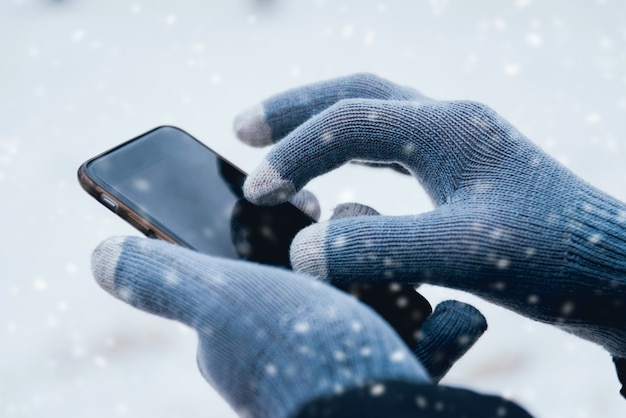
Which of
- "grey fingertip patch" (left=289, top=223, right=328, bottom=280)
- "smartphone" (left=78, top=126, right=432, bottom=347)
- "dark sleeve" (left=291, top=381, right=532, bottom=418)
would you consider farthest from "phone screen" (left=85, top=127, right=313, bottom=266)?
"dark sleeve" (left=291, top=381, right=532, bottom=418)

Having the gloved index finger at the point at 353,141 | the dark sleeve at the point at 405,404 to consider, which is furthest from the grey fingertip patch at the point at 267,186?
the dark sleeve at the point at 405,404

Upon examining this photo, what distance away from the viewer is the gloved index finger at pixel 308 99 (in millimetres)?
695

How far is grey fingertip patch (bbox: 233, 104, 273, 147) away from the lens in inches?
27.8

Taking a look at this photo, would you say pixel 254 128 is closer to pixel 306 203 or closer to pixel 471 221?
pixel 306 203

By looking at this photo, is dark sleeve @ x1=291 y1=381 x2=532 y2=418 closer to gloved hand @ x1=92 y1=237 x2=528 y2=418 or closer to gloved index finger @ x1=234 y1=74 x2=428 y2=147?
gloved hand @ x1=92 y1=237 x2=528 y2=418

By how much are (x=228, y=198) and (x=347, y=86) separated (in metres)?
0.19

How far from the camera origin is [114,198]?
663mm

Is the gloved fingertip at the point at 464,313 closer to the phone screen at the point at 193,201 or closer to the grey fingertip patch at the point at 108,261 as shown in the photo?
the phone screen at the point at 193,201

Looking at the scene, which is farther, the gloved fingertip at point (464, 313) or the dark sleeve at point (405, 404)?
the gloved fingertip at point (464, 313)

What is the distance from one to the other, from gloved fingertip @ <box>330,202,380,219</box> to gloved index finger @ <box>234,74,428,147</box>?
0.38 ft

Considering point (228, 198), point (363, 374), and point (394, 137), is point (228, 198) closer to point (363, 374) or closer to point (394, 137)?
point (394, 137)

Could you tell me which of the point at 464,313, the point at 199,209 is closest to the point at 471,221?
the point at 464,313

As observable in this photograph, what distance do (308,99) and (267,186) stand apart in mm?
152

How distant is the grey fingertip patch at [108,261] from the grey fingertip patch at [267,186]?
0.49 feet
